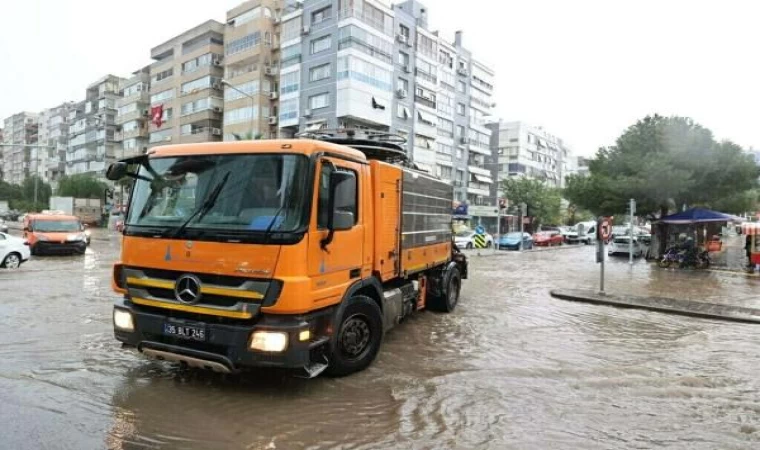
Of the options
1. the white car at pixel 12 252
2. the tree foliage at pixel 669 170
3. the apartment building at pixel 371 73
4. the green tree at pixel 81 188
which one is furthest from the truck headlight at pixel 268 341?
the green tree at pixel 81 188

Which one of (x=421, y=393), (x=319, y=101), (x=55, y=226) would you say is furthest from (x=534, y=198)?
(x=421, y=393)

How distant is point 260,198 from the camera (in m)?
4.96

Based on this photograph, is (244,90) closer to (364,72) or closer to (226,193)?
(364,72)

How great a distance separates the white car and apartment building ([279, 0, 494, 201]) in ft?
70.6

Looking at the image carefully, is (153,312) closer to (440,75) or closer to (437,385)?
(437,385)

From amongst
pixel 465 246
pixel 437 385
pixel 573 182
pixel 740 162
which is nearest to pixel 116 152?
pixel 465 246

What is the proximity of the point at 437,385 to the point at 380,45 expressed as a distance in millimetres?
43678

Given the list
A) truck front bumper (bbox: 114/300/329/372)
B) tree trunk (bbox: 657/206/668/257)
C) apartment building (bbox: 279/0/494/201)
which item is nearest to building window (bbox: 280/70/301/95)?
apartment building (bbox: 279/0/494/201)

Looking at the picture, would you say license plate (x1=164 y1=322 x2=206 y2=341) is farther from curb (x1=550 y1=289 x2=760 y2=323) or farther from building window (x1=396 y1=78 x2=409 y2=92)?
building window (x1=396 y1=78 x2=409 y2=92)

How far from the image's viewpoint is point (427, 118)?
54.8 metres

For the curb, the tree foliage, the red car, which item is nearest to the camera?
the curb

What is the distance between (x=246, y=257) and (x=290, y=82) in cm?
4564

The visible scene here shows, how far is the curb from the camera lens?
10.8 meters

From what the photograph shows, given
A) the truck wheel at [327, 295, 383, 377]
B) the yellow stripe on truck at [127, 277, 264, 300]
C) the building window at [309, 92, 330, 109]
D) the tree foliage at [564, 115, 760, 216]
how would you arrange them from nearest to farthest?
the yellow stripe on truck at [127, 277, 264, 300], the truck wheel at [327, 295, 383, 377], the tree foliage at [564, 115, 760, 216], the building window at [309, 92, 330, 109]
